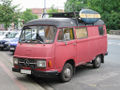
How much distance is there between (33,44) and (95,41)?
341 cm

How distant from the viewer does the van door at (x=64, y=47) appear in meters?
7.72

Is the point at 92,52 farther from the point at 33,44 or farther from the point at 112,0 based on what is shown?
the point at 112,0

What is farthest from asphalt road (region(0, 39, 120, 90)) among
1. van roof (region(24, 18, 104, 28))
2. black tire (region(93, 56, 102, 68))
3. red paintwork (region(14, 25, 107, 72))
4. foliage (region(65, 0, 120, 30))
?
foliage (region(65, 0, 120, 30))

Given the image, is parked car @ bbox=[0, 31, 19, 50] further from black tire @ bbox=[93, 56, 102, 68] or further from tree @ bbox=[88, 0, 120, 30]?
tree @ bbox=[88, 0, 120, 30]

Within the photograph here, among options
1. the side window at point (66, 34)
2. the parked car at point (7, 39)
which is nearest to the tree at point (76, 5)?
the parked car at point (7, 39)

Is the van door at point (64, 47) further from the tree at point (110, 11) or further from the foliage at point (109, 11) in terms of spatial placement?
the tree at point (110, 11)

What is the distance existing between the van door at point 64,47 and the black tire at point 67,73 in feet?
0.86

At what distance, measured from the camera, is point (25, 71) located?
7.87 meters

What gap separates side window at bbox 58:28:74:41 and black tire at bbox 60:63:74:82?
3.08 ft

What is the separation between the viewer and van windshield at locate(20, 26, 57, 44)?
309 inches

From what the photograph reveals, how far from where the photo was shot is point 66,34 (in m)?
8.27

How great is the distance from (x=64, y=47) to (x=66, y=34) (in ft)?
1.81

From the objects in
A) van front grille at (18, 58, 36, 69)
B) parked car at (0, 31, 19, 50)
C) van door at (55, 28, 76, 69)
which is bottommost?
parked car at (0, 31, 19, 50)

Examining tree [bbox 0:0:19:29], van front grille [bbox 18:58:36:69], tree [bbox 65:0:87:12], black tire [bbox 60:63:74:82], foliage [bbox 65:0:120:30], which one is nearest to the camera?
van front grille [bbox 18:58:36:69]
